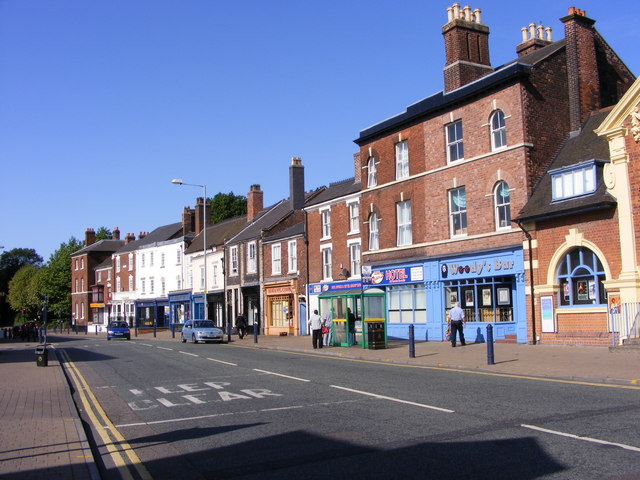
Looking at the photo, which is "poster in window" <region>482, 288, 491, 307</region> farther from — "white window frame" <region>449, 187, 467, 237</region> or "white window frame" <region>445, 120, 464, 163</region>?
"white window frame" <region>445, 120, 464, 163</region>

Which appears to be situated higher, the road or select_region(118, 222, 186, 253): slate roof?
select_region(118, 222, 186, 253): slate roof

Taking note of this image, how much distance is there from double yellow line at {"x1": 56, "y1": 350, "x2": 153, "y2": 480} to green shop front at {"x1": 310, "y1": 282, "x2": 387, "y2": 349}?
484 inches

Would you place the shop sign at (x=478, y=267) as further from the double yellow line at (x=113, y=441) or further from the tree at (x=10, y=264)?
the tree at (x=10, y=264)

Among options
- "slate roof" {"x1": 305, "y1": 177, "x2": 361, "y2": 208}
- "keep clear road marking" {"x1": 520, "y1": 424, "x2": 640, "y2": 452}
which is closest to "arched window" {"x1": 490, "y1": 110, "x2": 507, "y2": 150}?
"slate roof" {"x1": 305, "y1": 177, "x2": 361, "y2": 208}

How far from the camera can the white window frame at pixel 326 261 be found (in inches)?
1502

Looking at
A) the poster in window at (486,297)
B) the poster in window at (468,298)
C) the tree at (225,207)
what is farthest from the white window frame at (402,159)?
the tree at (225,207)

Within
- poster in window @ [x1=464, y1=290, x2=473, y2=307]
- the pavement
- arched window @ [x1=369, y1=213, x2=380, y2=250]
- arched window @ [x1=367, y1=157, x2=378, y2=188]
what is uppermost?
arched window @ [x1=367, y1=157, x2=378, y2=188]

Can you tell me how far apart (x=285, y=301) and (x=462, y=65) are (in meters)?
20.7

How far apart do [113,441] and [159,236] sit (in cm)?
5943

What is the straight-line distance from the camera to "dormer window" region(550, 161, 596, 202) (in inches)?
864

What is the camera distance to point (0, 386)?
16.1 meters

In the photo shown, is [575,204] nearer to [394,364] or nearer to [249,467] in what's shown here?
[394,364]

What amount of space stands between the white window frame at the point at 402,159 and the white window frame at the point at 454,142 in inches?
112

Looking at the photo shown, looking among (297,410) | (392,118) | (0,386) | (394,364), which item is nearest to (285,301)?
(392,118)
